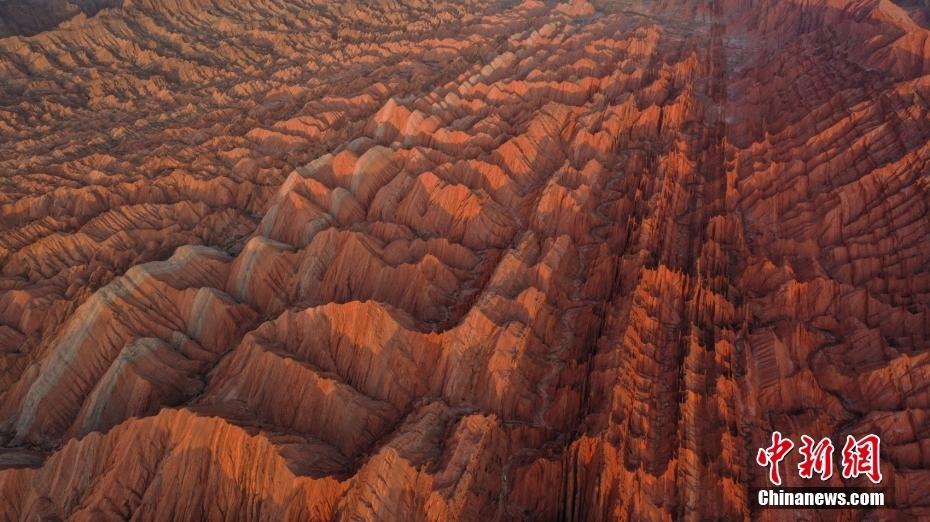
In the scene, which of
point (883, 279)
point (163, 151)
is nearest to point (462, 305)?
point (883, 279)

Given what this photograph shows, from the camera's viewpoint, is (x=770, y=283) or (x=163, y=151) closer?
(x=770, y=283)

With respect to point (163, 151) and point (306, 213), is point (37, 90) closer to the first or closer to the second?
point (163, 151)

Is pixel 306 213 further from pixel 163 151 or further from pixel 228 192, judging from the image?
pixel 163 151

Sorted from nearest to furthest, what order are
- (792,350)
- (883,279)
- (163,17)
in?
(792,350) < (883,279) < (163,17)

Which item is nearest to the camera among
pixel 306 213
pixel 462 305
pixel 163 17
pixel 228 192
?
pixel 462 305

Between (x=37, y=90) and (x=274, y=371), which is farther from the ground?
(x=37, y=90)

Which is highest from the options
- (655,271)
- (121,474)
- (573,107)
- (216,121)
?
(573,107)
